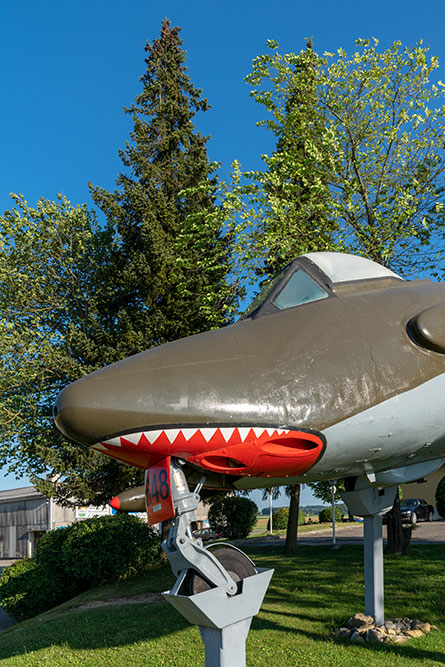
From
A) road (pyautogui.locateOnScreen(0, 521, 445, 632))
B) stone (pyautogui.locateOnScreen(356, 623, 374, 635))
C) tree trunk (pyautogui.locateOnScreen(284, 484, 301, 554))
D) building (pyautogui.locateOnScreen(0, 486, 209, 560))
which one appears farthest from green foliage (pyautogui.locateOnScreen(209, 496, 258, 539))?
stone (pyautogui.locateOnScreen(356, 623, 374, 635))

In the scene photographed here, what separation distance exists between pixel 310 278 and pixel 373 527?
5124mm

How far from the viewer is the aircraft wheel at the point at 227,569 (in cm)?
282

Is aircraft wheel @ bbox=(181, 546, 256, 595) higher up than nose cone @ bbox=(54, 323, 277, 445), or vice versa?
nose cone @ bbox=(54, 323, 277, 445)

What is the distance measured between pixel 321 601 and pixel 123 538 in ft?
24.7

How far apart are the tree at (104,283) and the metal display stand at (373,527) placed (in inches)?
340

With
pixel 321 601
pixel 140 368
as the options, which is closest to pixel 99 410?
pixel 140 368

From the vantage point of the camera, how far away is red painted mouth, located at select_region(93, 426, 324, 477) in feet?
8.61

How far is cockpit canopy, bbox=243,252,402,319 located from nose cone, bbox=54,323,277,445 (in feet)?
2.27

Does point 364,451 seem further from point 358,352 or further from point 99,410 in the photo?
point 99,410

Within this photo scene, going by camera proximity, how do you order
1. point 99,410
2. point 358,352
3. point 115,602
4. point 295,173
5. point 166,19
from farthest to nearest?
point 166,19 < point 295,173 < point 115,602 < point 358,352 < point 99,410

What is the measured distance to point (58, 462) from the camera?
16.4m

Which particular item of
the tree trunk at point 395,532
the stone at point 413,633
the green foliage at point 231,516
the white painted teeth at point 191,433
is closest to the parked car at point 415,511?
the green foliage at point 231,516

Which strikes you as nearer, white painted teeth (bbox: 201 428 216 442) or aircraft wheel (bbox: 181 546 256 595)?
white painted teeth (bbox: 201 428 216 442)

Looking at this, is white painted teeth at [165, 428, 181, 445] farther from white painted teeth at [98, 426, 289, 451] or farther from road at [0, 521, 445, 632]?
road at [0, 521, 445, 632]
